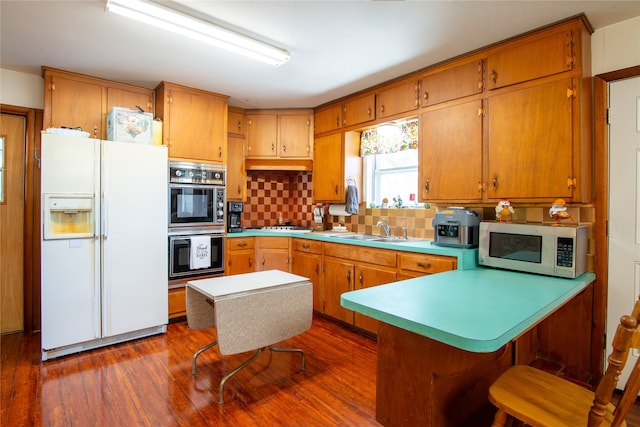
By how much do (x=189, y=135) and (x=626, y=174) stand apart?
3668 mm

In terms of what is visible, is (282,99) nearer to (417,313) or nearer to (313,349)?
(313,349)

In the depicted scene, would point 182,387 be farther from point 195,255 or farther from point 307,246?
point 307,246

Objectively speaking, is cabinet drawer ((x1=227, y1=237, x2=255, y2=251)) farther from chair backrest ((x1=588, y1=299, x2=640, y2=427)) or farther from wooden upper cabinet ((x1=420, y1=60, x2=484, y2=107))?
chair backrest ((x1=588, y1=299, x2=640, y2=427))

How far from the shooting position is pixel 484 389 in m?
1.75

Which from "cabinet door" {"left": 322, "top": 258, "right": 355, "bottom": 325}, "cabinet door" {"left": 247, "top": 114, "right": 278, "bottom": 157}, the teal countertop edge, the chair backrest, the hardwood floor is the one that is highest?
"cabinet door" {"left": 247, "top": 114, "right": 278, "bottom": 157}

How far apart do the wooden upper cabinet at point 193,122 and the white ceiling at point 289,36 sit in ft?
0.52

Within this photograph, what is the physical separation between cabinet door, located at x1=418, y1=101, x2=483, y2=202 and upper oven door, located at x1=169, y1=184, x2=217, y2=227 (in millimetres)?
2162

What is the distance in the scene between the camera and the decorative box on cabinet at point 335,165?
3.79 meters

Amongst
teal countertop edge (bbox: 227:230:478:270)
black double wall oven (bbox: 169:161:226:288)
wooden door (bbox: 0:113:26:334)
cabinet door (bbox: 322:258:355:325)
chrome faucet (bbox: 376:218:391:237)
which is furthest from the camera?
chrome faucet (bbox: 376:218:391:237)

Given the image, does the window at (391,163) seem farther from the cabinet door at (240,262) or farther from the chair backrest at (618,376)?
the chair backrest at (618,376)

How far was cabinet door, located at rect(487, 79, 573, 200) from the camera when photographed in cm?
217

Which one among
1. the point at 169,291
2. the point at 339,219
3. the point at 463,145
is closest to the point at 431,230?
the point at 463,145

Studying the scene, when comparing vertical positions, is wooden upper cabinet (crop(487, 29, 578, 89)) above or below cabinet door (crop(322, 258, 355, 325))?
above

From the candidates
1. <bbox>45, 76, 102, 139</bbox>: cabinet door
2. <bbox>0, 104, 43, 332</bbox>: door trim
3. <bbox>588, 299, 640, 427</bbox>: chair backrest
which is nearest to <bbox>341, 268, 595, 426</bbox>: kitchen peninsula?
<bbox>588, 299, 640, 427</bbox>: chair backrest
